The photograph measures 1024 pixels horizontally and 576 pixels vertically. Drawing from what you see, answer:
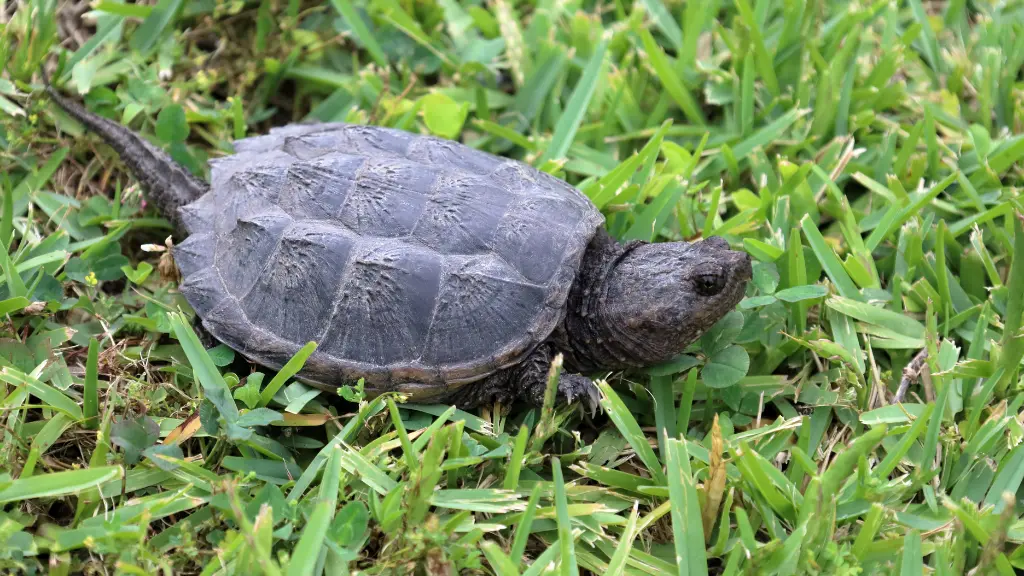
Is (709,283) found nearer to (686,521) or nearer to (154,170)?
(686,521)

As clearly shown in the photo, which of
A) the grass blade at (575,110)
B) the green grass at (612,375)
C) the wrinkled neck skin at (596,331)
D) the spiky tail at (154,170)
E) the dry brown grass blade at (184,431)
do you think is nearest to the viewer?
the green grass at (612,375)

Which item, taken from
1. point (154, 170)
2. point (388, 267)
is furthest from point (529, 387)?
point (154, 170)

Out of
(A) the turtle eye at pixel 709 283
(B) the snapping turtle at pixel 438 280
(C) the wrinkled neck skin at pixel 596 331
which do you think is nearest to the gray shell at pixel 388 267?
(B) the snapping turtle at pixel 438 280

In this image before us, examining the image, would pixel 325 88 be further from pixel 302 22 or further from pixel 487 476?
pixel 487 476

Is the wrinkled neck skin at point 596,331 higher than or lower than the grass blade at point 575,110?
lower

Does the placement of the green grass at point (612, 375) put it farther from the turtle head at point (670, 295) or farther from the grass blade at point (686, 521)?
the turtle head at point (670, 295)

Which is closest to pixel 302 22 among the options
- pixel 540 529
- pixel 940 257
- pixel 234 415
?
pixel 234 415

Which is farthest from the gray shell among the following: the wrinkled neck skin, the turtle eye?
the turtle eye
